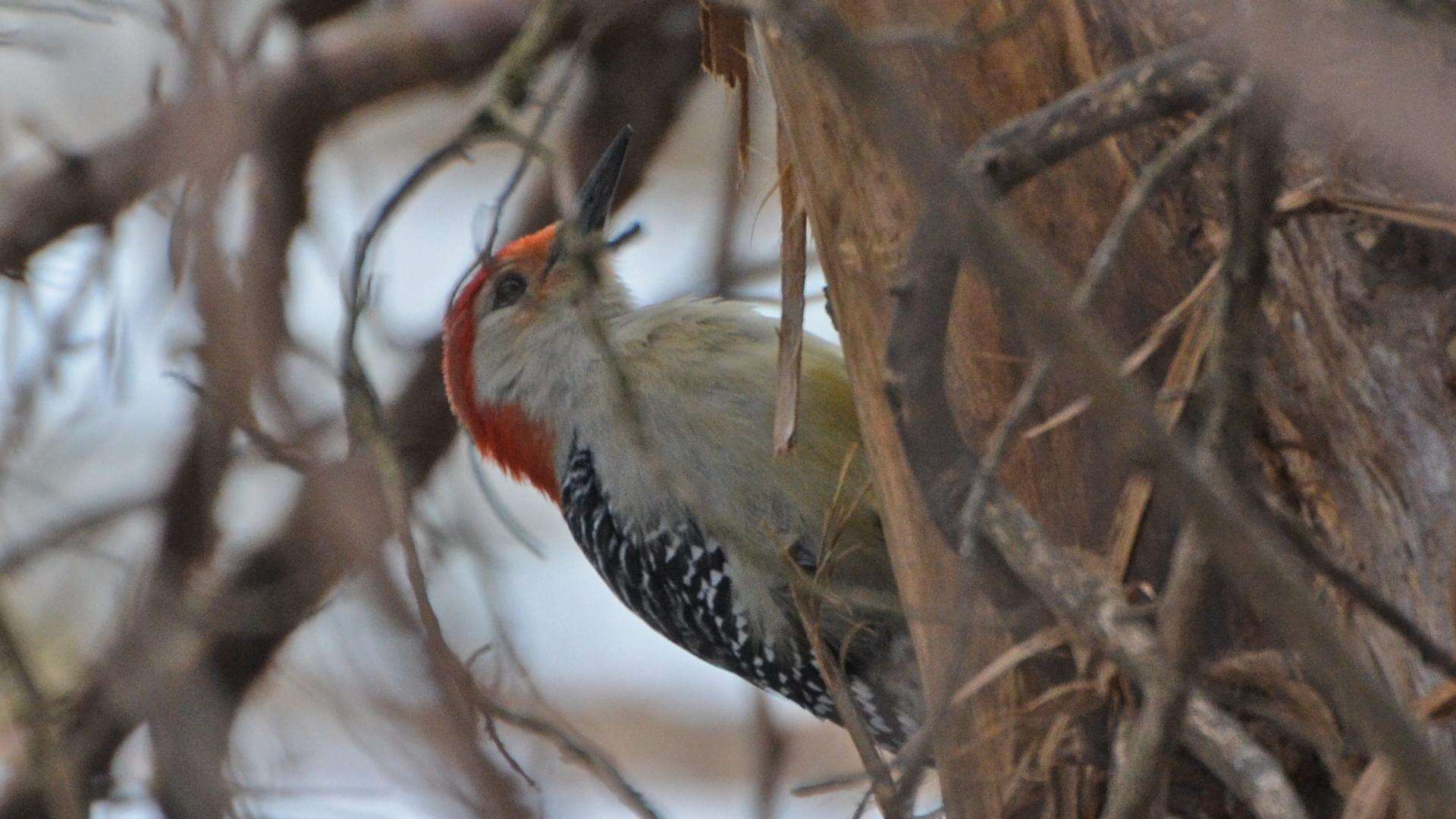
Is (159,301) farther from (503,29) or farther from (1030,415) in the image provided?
(1030,415)

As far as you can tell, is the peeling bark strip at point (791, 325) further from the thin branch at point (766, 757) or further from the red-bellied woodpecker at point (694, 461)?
the thin branch at point (766, 757)

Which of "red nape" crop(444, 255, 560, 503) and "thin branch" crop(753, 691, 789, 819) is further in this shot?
"red nape" crop(444, 255, 560, 503)

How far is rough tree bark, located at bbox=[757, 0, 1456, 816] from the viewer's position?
2.13 meters

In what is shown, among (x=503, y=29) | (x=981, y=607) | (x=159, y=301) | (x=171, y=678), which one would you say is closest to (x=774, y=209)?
(x=503, y=29)

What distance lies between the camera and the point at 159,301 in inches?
145

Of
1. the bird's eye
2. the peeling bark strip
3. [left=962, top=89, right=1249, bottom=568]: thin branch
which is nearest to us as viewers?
[left=962, top=89, right=1249, bottom=568]: thin branch

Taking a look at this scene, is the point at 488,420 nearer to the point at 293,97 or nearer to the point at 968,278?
the point at 293,97

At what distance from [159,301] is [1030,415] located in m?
2.26

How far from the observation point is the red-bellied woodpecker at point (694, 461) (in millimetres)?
3510

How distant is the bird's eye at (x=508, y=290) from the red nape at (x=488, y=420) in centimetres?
7

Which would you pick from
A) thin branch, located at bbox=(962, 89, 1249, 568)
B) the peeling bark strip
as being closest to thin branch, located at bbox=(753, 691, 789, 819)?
the peeling bark strip

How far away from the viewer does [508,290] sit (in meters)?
4.41

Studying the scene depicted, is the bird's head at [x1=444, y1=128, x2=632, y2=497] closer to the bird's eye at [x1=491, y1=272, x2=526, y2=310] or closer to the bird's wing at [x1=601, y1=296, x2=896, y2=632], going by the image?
the bird's eye at [x1=491, y1=272, x2=526, y2=310]

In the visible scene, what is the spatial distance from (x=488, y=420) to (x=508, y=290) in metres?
0.42
